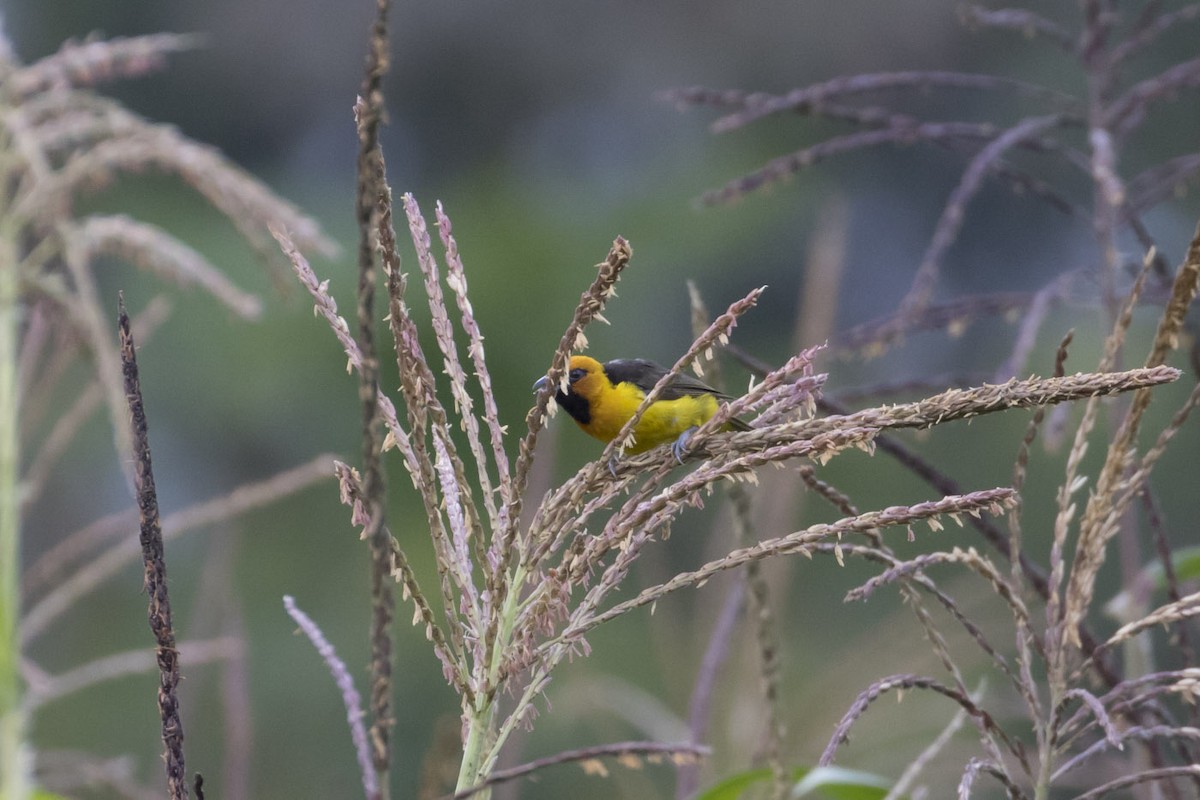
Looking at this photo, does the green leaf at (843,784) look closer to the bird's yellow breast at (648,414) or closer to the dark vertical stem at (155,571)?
the dark vertical stem at (155,571)

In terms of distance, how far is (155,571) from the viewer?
842 mm

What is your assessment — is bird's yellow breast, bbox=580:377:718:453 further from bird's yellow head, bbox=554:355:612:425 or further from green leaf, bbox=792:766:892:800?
green leaf, bbox=792:766:892:800

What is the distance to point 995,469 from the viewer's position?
8992 mm

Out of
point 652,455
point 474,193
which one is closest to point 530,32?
point 474,193

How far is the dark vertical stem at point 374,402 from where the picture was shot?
2.17 feet

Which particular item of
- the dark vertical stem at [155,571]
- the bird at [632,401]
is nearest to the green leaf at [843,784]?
the dark vertical stem at [155,571]

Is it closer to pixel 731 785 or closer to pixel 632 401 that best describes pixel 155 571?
pixel 731 785

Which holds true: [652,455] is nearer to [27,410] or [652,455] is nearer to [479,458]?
[479,458]

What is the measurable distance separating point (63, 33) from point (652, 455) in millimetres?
11444

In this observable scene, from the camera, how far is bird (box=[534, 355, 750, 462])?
307 cm

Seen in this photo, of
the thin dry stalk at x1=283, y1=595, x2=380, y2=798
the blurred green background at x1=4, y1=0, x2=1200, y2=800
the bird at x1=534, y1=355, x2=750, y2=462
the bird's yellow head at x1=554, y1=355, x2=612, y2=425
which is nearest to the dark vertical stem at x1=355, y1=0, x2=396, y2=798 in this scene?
the thin dry stalk at x1=283, y1=595, x2=380, y2=798

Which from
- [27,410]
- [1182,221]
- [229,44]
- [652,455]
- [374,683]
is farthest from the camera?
[229,44]

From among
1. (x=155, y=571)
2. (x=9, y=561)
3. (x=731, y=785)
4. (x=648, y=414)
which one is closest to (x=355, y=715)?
(x=155, y=571)

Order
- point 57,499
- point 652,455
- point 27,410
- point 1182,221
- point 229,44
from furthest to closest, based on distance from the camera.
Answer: point 229,44 < point 57,499 < point 1182,221 < point 27,410 < point 652,455
